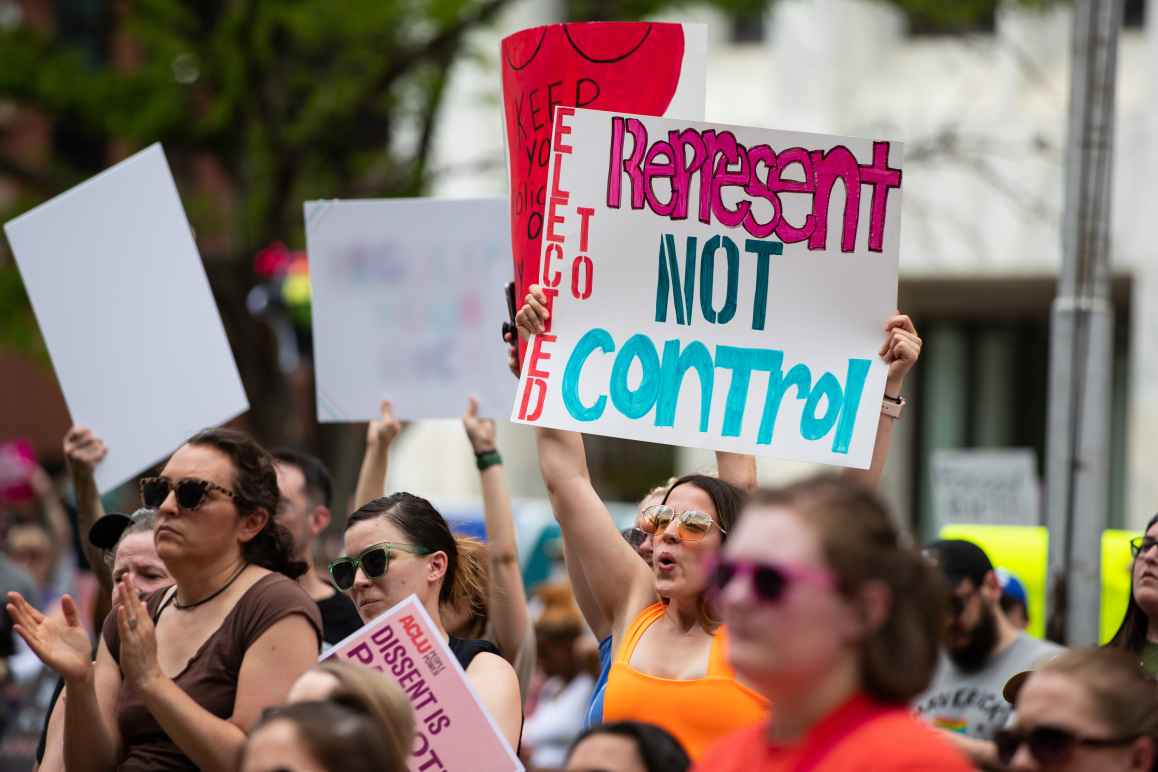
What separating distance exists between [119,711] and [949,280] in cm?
1580

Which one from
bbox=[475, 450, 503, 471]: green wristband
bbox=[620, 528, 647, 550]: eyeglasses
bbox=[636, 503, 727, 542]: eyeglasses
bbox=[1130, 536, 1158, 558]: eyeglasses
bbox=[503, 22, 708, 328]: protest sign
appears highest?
bbox=[503, 22, 708, 328]: protest sign

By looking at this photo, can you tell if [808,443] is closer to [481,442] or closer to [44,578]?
[481,442]

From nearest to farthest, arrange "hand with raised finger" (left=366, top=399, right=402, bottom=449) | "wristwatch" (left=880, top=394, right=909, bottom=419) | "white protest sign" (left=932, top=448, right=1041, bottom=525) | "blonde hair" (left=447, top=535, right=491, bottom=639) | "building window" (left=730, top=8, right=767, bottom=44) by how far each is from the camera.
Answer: "wristwatch" (left=880, top=394, right=909, bottom=419) < "blonde hair" (left=447, top=535, right=491, bottom=639) < "hand with raised finger" (left=366, top=399, right=402, bottom=449) < "white protest sign" (left=932, top=448, right=1041, bottom=525) < "building window" (left=730, top=8, right=767, bottom=44)

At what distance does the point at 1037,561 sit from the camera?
7297 mm

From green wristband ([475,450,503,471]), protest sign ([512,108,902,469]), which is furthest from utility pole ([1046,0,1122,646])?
protest sign ([512,108,902,469])

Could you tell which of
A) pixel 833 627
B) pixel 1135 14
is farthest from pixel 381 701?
pixel 1135 14

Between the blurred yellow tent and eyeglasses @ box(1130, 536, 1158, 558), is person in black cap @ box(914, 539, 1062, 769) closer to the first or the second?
eyeglasses @ box(1130, 536, 1158, 558)

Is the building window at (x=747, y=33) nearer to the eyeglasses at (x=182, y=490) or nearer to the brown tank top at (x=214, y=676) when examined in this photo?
the eyeglasses at (x=182, y=490)

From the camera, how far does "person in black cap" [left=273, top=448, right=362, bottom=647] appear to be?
520cm

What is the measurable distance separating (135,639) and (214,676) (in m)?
0.25

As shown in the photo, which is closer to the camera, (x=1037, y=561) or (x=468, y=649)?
(x=468, y=649)

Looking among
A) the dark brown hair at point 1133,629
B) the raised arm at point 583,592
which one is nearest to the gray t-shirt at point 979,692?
the dark brown hair at point 1133,629

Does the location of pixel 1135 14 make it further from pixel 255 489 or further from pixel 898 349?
pixel 255 489

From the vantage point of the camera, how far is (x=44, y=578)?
9.17 meters
